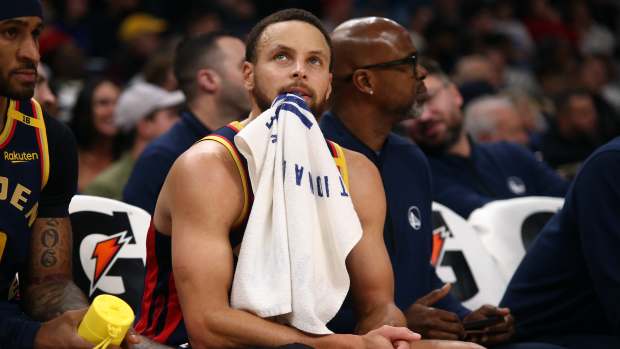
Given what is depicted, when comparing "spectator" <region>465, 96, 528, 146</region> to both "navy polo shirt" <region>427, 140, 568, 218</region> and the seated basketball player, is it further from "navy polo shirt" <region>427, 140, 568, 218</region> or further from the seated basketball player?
the seated basketball player

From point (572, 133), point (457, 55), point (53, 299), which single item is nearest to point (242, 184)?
point (53, 299)

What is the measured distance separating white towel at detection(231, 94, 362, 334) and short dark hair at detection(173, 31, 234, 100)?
90.9 inches

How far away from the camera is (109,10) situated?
10484mm

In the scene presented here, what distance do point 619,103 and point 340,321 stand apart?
8.43 m

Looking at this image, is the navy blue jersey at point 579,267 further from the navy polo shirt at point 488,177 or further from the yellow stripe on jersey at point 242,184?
the navy polo shirt at point 488,177

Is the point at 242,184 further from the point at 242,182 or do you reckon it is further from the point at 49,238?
the point at 49,238

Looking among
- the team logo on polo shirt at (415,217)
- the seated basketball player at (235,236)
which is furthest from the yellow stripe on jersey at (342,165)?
the team logo on polo shirt at (415,217)

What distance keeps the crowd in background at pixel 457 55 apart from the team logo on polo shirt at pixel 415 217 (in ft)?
5.95

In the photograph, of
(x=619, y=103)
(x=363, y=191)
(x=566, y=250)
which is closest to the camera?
(x=363, y=191)

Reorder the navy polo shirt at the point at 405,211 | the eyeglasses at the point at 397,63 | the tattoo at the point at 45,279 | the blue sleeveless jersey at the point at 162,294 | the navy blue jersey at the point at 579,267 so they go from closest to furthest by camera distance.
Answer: the blue sleeveless jersey at the point at 162,294, the tattoo at the point at 45,279, the navy blue jersey at the point at 579,267, the navy polo shirt at the point at 405,211, the eyeglasses at the point at 397,63

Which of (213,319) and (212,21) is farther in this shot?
(212,21)

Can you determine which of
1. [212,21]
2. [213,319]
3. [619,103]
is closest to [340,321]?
[213,319]

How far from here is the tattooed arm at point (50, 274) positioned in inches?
145

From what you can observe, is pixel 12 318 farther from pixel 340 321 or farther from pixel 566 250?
pixel 566 250
